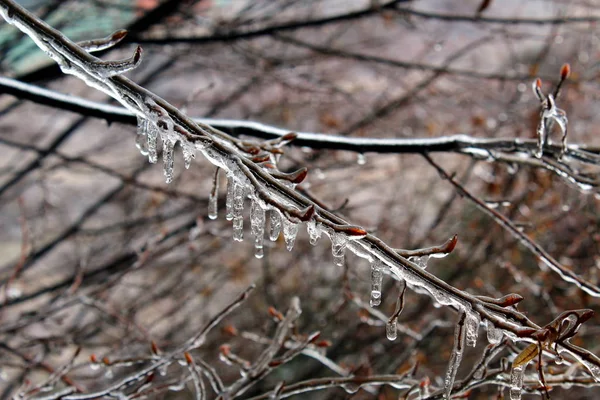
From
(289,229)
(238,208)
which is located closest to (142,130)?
(238,208)

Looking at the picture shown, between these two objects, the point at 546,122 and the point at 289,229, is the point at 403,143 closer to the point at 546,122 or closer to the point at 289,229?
the point at 546,122

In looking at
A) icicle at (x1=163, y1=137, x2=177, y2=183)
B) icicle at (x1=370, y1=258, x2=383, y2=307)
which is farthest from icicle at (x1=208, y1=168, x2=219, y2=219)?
icicle at (x1=370, y1=258, x2=383, y2=307)

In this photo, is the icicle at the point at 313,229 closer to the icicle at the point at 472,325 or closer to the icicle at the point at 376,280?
→ the icicle at the point at 376,280

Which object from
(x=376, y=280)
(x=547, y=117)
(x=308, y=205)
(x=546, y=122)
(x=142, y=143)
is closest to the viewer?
(x=308, y=205)

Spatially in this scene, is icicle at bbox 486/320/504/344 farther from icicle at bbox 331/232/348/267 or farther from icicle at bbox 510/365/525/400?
icicle at bbox 331/232/348/267

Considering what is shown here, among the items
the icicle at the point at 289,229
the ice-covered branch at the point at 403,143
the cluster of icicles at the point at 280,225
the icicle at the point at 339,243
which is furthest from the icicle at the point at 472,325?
the ice-covered branch at the point at 403,143

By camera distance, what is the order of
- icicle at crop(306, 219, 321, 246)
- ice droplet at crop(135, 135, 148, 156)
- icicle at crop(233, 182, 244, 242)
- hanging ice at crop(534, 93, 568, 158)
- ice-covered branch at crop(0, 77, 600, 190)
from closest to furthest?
icicle at crop(306, 219, 321, 246)
icicle at crop(233, 182, 244, 242)
ice droplet at crop(135, 135, 148, 156)
hanging ice at crop(534, 93, 568, 158)
ice-covered branch at crop(0, 77, 600, 190)

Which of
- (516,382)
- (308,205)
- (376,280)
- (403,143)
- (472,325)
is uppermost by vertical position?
(403,143)

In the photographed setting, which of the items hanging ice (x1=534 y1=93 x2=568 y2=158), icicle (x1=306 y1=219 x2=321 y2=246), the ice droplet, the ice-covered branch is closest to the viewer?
icicle (x1=306 y1=219 x2=321 y2=246)

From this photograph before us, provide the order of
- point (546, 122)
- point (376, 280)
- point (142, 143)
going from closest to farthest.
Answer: point (376, 280)
point (142, 143)
point (546, 122)
